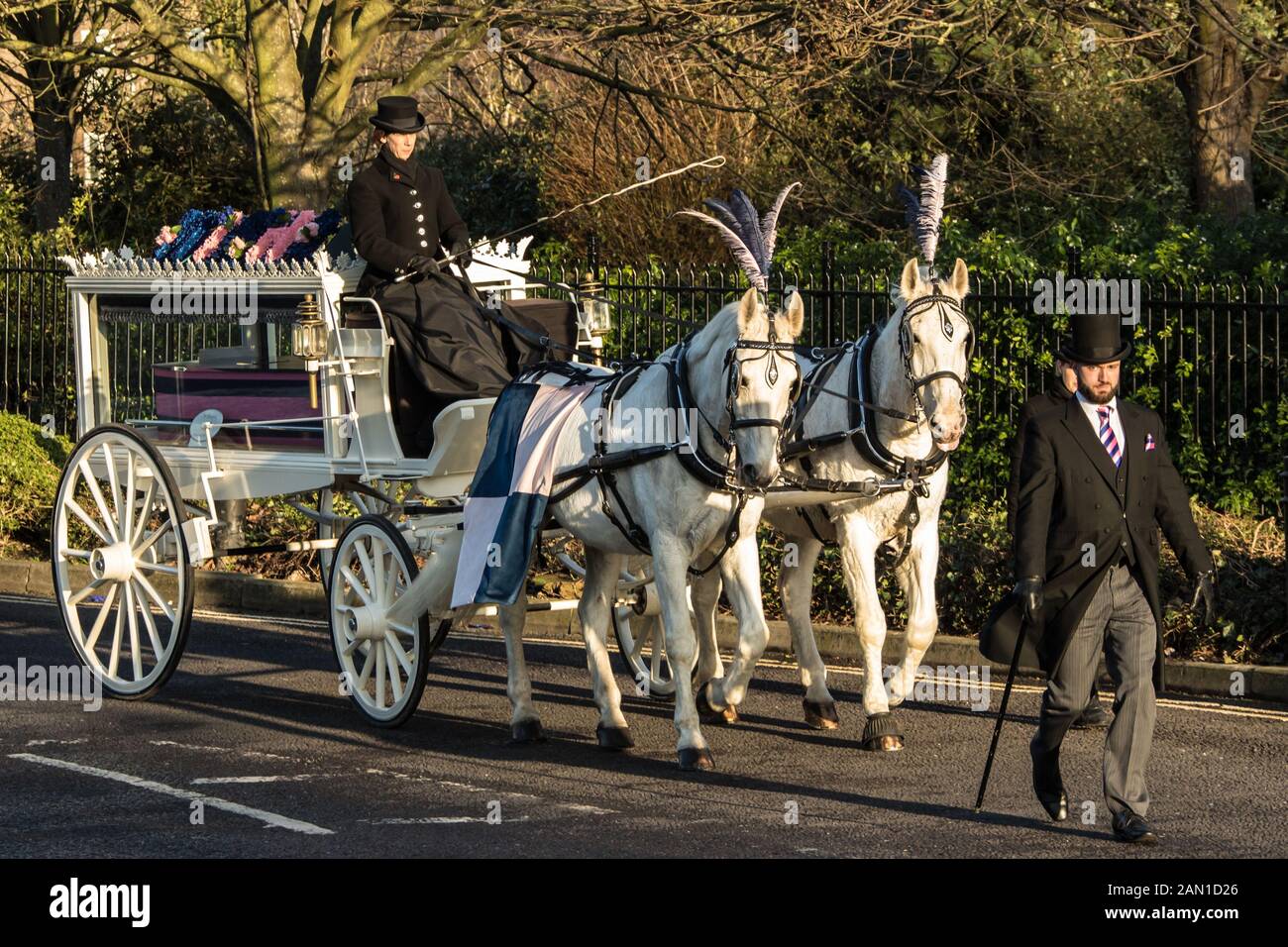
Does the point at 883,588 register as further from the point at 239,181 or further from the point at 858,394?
the point at 239,181

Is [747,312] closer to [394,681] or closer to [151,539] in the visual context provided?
[394,681]

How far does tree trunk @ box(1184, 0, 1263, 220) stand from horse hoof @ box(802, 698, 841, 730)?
31.7 ft

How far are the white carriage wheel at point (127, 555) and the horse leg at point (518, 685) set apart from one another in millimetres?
1729

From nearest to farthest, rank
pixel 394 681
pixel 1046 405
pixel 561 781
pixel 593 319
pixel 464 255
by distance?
pixel 561 781
pixel 1046 405
pixel 394 681
pixel 464 255
pixel 593 319

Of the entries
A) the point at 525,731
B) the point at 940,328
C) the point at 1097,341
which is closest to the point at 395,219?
the point at 525,731

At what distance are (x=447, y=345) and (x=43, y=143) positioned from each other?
16.1 m

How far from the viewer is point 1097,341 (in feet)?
24.1

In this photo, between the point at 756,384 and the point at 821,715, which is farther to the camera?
the point at 821,715

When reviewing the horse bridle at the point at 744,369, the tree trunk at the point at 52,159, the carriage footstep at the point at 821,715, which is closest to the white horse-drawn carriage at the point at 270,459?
the carriage footstep at the point at 821,715

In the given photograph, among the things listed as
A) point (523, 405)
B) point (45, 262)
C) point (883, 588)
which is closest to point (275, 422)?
point (523, 405)

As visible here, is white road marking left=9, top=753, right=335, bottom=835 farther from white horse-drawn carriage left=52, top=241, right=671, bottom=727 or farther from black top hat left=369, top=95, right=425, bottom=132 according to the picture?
black top hat left=369, top=95, right=425, bottom=132

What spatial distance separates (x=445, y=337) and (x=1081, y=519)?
3.79 meters

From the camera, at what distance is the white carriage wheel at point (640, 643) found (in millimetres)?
10359

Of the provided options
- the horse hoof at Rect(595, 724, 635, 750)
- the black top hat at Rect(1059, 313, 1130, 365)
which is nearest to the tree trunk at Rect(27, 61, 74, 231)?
the horse hoof at Rect(595, 724, 635, 750)
